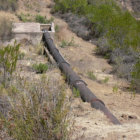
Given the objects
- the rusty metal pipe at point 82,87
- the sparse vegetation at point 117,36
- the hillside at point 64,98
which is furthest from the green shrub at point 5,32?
the sparse vegetation at point 117,36

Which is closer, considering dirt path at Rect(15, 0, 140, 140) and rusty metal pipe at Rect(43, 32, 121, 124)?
dirt path at Rect(15, 0, 140, 140)

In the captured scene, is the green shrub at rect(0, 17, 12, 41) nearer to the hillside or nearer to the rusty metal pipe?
the hillside

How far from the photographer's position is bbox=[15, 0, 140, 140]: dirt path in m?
4.45

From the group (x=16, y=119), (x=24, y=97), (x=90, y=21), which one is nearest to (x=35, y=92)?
(x=24, y=97)

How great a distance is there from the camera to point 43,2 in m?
24.0

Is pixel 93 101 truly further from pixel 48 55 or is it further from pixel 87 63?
pixel 87 63

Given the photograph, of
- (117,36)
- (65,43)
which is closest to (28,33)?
(65,43)

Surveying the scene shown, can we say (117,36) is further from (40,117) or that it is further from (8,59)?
(40,117)

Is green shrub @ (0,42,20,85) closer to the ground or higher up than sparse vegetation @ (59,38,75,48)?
higher up

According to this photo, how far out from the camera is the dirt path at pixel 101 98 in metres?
4.45

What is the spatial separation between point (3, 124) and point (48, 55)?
8.07 m

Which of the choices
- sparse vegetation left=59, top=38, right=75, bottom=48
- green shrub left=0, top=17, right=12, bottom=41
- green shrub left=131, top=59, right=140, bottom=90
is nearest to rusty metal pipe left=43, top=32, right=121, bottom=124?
green shrub left=131, top=59, right=140, bottom=90

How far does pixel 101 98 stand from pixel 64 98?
14.0 ft

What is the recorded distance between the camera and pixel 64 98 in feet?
12.4
